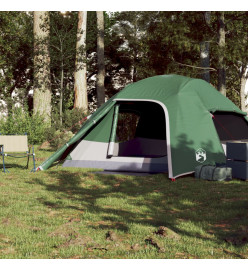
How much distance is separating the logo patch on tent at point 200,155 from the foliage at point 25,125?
9128 millimetres

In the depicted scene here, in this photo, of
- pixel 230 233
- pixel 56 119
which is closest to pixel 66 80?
pixel 56 119

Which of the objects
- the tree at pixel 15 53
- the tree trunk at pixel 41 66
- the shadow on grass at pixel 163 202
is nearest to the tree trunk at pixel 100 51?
the tree at pixel 15 53

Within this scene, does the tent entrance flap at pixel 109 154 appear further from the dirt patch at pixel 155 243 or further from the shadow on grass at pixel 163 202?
the dirt patch at pixel 155 243

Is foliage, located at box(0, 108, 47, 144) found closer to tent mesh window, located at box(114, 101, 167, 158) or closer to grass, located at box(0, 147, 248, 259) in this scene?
tent mesh window, located at box(114, 101, 167, 158)

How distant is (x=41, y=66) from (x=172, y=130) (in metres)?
9.74

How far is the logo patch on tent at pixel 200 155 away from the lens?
28.9 ft

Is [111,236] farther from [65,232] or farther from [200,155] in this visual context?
[200,155]

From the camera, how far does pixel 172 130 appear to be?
29.1 feet

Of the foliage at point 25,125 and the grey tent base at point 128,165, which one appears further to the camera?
the foliage at point 25,125

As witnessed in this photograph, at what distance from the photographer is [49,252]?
3.93 metres

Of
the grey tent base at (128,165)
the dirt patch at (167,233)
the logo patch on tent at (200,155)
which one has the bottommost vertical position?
the dirt patch at (167,233)

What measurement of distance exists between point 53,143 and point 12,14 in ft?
42.1

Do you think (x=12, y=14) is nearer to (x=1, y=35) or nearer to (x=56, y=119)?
A: (x=1, y=35)

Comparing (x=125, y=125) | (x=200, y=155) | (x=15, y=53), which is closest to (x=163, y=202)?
(x=200, y=155)
